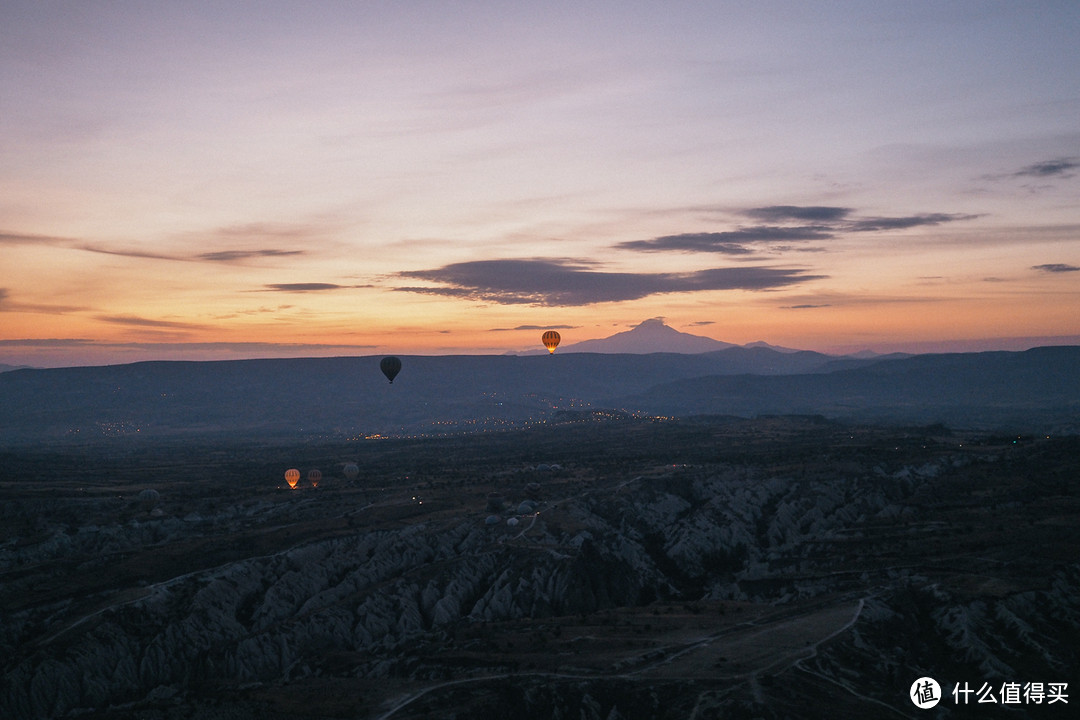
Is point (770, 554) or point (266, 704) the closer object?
point (266, 704)

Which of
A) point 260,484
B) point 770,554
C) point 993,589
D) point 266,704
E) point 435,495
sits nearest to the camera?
point 266,704

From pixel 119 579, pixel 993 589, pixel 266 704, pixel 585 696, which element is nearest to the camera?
pixel 585 696

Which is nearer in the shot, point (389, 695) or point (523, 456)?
point (389, 695)

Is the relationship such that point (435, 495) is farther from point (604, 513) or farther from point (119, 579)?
point (119, 579)

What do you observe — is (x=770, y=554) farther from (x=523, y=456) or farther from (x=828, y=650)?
(x=523, y=456)

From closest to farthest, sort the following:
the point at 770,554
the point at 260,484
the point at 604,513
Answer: the point at 770,554
the point at 604,513
the point at 260,484

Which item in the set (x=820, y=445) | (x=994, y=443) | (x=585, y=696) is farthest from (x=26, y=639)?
(x=994, y=443)

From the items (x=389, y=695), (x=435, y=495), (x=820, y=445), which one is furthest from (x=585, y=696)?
(x=820, y=445)
